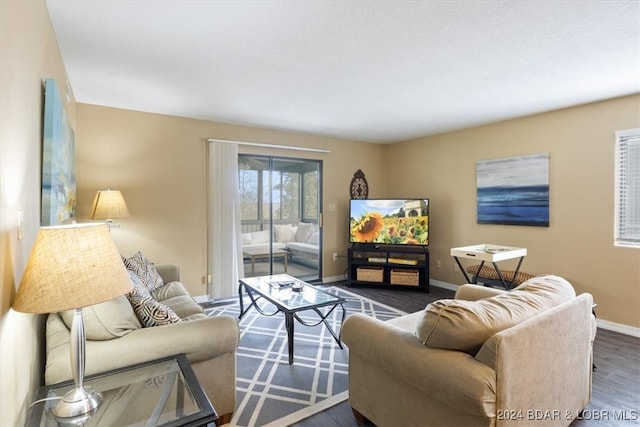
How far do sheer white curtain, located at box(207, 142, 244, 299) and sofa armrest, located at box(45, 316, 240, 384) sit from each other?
8.25ft

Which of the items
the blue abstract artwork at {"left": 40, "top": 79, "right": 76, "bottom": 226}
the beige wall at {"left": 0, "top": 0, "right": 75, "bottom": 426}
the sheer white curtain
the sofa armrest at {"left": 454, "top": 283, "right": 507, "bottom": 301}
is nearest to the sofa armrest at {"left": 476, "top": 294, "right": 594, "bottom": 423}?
the sofa armrest at {"left": 454, "top": 283, "right": 507, "bottom": 301}

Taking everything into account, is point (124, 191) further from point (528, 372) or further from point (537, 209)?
point (537, 209)

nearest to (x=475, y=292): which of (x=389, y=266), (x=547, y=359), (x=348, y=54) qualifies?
(x=547, y=359)

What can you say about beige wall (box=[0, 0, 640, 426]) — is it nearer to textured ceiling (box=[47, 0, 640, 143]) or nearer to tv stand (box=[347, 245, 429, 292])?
textured ceiling (box=[47, 0, 640, 143])

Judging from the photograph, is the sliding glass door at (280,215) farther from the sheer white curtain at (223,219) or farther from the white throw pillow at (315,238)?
the sheer white curtain at (223,219)

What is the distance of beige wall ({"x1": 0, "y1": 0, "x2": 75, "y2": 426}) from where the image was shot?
1064 mm

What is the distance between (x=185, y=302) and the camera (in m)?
2.72

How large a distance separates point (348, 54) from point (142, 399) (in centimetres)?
239

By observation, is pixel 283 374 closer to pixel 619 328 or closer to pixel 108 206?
pixel 108 206

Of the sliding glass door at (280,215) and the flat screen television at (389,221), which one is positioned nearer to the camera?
the sliding glass door at (280,215)

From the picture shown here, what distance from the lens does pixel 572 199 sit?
362 centimetres

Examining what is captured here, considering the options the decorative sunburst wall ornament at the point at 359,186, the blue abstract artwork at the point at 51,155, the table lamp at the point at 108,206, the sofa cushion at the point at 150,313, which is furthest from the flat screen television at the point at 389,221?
the blue abstract artwork at the point at 51,155

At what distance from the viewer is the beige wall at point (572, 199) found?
10.8 feet

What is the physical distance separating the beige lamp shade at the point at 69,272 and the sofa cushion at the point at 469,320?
1.30 metres
